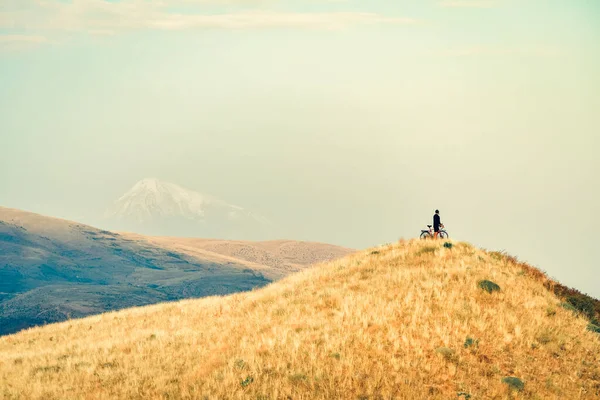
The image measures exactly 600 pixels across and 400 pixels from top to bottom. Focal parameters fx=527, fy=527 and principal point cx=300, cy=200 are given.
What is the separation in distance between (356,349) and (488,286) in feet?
28.5

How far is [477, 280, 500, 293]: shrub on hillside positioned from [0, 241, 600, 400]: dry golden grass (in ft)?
1.19

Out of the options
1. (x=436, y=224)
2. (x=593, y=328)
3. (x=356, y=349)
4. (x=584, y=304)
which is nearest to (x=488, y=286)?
(x=593, y=328)

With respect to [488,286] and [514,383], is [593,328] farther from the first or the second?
[514,383]

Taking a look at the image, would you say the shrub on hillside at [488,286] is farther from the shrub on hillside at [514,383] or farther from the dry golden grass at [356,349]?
the shrub on hillside at [514,383]

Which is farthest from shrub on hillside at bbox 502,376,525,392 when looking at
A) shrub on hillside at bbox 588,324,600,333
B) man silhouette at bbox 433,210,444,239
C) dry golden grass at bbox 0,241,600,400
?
man silhouette at bbox 433,210,444,239

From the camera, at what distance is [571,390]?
50.7 ft

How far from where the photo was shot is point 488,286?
22859 mm

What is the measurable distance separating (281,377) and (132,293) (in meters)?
174

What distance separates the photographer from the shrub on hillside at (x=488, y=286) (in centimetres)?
2269

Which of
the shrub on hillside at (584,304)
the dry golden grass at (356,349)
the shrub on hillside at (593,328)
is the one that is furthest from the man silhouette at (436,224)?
the shrub on hillside at (593,328)

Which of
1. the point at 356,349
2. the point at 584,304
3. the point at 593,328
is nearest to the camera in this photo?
the point at 356,349

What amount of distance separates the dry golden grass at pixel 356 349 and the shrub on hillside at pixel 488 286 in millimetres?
→ 364

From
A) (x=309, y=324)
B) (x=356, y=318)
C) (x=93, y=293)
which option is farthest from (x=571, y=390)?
(x=93, y=293)

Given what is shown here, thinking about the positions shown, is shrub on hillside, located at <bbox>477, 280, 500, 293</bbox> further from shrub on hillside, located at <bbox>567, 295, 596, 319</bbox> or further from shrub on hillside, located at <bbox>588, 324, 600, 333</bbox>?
shrub on hillside, located at <bbox>567, 295, 596, 319</bbox>
